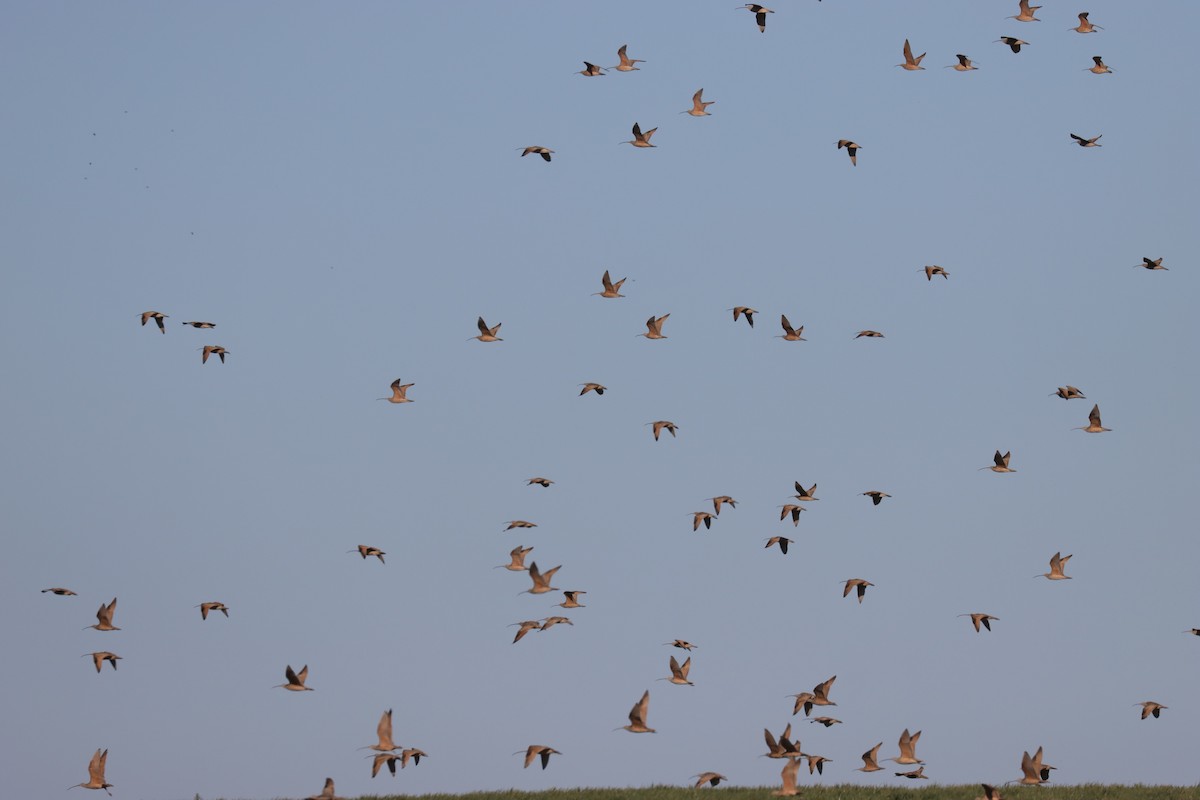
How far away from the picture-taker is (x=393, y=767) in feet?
140

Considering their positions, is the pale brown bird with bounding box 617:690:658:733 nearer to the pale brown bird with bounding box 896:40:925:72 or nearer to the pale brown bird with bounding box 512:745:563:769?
the pale brown bird with bounding box 512:745:563:769

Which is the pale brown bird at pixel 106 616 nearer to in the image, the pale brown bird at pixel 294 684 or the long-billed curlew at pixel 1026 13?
the pale brown bird at pixel 294 684

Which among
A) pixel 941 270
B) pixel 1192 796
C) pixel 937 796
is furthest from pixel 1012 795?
pixel 941 270

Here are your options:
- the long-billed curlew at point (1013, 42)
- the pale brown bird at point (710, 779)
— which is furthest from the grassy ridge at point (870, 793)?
the long-billed curlew at point (1013, 42)

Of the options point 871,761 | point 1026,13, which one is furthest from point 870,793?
point 1026,13

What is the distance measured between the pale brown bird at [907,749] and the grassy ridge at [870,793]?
100 cm

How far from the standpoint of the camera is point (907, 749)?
4441 cm

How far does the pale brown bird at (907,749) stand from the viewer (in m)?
43.8

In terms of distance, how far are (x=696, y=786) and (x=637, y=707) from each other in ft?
8.10

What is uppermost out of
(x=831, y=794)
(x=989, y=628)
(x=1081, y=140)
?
(x=1081, y=140)

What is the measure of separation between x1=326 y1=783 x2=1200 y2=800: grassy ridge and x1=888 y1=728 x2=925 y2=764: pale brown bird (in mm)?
1002

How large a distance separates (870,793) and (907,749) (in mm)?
2859

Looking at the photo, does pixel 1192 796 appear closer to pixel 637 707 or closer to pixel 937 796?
pixel 937 796

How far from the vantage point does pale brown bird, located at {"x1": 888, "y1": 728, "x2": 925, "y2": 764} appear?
43844 mm
